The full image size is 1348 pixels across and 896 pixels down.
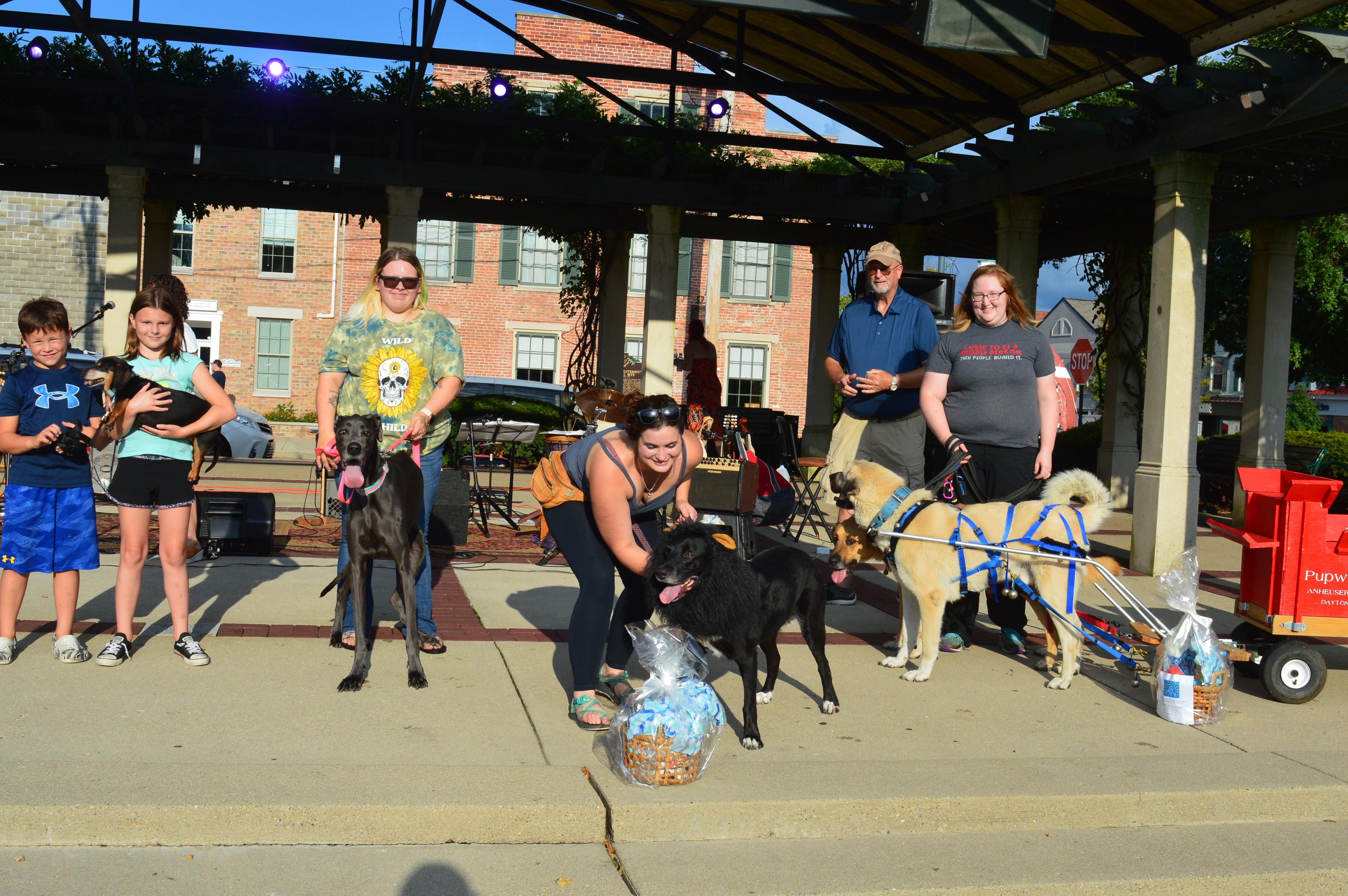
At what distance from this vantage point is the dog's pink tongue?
480 cm

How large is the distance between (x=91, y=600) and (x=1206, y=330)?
2211 centimetres

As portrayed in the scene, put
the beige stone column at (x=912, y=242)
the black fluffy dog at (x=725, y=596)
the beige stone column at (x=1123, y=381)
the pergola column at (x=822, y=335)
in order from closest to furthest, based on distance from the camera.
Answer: the black fluffy dog at (x=725, y=596), the beige stone column at (x=1123, y=381), the beige stone column at (x=912, y=242), the pergola column at (x=822, y=335)

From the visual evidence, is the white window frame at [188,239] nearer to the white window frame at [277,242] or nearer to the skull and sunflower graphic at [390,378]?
the white window frame at [277,242]

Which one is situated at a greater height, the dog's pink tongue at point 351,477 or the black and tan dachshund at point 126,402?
the black and tan dachshund at point 126,402

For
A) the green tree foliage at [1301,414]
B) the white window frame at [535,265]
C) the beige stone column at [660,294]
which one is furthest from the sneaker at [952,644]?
the white window frame at [535,265]

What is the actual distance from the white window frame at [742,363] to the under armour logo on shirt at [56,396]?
26.8 m

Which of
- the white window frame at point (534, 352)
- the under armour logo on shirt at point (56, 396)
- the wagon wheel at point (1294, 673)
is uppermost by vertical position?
the white window frame at point (534, 352)

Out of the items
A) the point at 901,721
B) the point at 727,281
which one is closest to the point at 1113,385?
the point at 901,721

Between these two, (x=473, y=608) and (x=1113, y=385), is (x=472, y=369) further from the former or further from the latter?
(x=473, y=608)


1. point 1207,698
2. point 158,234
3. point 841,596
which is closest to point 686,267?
point 158,234

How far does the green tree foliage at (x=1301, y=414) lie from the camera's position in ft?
81.4

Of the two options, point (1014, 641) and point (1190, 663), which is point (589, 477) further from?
point (1014, 641)

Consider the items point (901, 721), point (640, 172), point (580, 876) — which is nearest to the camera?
point (580, 876)

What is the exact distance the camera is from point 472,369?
30.6m
